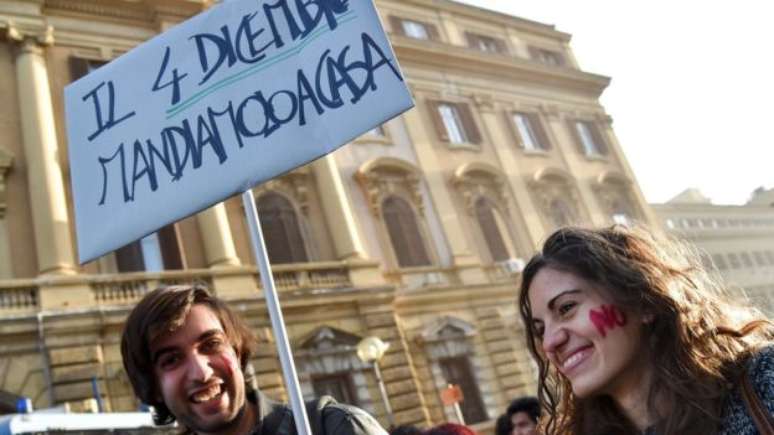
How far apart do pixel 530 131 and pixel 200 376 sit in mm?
20860

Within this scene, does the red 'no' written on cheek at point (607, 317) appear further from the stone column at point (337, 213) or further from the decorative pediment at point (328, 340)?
the stone column at point (337, 213)

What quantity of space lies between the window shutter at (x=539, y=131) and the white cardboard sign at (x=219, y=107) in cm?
2001

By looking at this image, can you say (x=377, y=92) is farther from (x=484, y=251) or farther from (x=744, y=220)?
(x=744, y=220)

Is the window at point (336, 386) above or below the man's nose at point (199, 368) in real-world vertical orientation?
above

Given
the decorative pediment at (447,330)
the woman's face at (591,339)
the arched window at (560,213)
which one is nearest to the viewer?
the woman's face at (591,339)

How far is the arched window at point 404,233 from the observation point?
16.5 meters

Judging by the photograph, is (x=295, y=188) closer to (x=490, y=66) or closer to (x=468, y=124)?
(x=468, y=124)

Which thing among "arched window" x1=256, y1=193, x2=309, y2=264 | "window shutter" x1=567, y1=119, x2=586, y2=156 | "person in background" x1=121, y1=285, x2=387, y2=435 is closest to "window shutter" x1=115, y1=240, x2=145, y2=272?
"arched window" x1=256, y1=193, x2=309, y2=264

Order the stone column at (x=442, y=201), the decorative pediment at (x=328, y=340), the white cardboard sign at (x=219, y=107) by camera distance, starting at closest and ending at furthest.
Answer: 1. the white cardboard sign at (x=219, y=107)
2. the decorative pediment at (x=328, y=340)
3. the stone column at (x=442, y=201)

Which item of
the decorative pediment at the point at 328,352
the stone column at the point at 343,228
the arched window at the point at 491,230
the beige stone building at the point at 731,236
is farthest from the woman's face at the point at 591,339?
the beige stone building at the point at 731,236

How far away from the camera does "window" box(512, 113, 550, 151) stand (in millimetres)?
21594

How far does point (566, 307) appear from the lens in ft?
6.72

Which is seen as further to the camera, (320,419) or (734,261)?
(734,261)

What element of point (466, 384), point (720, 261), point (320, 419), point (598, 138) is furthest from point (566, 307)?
point (720, 261)
